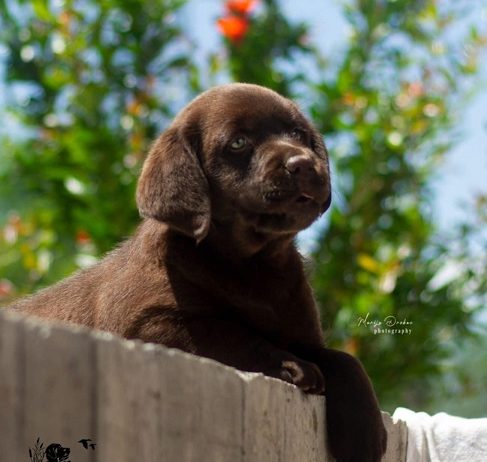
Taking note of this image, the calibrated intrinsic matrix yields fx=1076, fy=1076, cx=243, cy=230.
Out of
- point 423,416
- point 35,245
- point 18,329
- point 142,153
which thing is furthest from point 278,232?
point 35,245

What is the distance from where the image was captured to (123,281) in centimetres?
347

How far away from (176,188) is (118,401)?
5.79 feet

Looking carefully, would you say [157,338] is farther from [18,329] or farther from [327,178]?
[18,329]

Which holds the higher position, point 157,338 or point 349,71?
point 349,71

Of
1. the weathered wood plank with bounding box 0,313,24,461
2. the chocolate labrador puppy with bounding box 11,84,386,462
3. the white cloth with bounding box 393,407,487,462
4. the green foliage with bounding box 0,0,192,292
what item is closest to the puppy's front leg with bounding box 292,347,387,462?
the chocolate labrador puppy with bounding box 11,84,386,462

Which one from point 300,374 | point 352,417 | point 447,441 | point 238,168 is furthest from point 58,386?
point 447,441

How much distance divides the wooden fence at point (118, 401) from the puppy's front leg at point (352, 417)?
57cm

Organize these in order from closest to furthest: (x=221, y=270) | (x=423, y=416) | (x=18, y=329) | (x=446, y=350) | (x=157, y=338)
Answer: (x=18, y=329), (x=157, y=338), (x=221, y=270), (x=423, y=416), (x=446, y=350)

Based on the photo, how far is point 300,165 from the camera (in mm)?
3420

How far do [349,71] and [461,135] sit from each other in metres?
0.90

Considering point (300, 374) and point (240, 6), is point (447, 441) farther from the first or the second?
point (240, 6)

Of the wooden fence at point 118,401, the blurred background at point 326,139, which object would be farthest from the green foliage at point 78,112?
the wooden fence at point 118,401

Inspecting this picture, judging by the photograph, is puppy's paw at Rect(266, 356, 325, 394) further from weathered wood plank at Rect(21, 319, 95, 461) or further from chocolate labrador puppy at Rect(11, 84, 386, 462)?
weathered wood plank at Rect(21, 319, 95, 461)

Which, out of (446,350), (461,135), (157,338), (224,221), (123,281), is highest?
(461,135)
